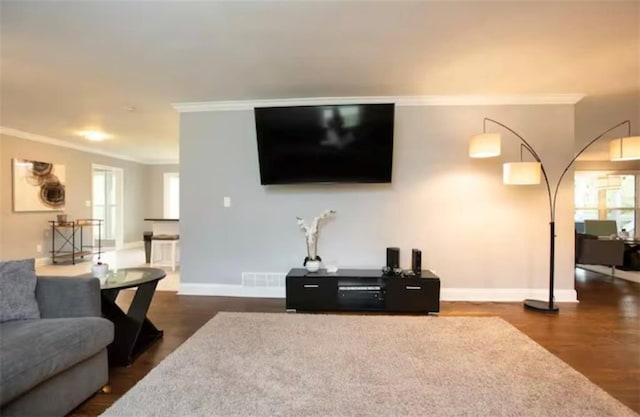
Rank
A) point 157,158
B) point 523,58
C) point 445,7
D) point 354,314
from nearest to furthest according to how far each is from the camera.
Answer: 1. point 445,7
2. point 523,58
3. point 354,314
4. point 157,158

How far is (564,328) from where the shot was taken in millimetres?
3004

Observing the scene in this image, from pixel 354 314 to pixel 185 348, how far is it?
160cm

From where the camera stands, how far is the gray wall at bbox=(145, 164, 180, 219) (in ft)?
29.1

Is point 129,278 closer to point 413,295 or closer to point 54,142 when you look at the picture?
point 413,295

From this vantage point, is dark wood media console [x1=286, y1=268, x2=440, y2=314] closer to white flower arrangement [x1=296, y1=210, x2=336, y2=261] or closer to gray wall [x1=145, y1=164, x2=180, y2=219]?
white flower arrangement [x1=296, y1=210, x2=336, y2=261]

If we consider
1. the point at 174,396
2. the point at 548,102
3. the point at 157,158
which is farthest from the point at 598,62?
the point at 157,158

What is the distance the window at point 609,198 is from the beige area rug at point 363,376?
671 cm

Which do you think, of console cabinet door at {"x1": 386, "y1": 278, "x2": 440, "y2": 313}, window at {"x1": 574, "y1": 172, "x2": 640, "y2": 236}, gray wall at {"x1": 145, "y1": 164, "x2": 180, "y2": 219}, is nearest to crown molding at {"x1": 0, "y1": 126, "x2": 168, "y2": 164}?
gray wall at {"x1": 145, "y1": 164, "x2": 180, "y2": 219}

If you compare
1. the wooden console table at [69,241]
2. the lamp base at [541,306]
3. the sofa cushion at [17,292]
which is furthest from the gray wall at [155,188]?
the lamp base at [541,306]

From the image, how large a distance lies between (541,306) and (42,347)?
13.5 ft

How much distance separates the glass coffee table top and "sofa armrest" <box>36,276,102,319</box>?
0.24 m

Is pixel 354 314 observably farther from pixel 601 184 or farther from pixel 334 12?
pixel 601 184

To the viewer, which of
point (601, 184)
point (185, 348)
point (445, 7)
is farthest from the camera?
point (601, 184)

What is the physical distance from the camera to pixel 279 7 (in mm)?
2105
